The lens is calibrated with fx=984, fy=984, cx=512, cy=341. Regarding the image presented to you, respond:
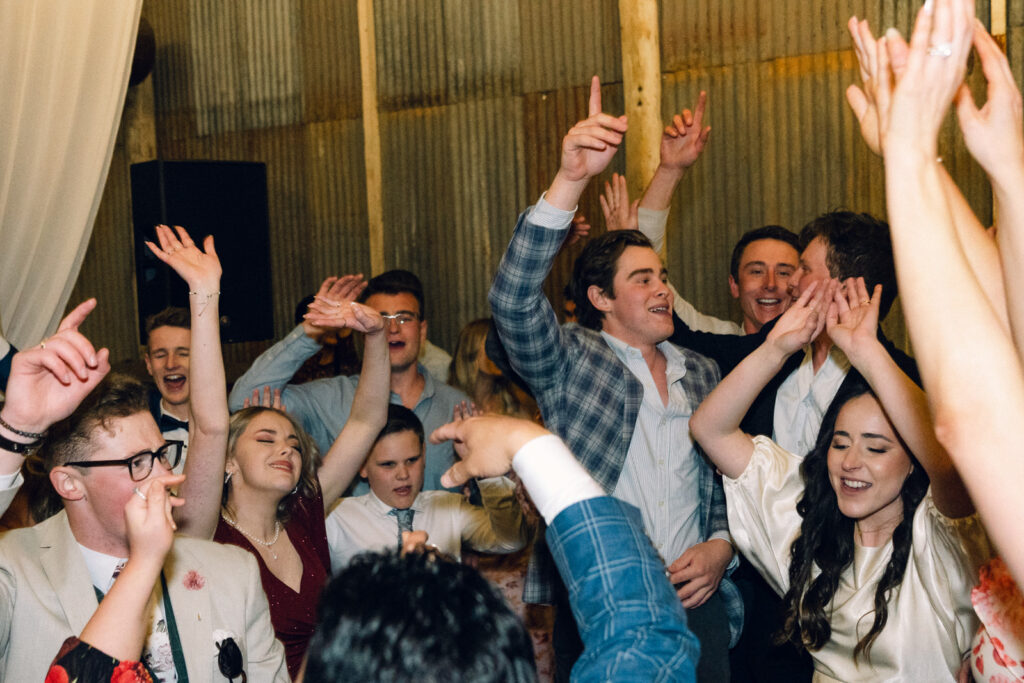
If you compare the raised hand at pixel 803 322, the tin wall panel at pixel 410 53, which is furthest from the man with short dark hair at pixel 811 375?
the tin wall panel at pixel 410 53

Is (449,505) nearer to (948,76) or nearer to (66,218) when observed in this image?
(66,218)

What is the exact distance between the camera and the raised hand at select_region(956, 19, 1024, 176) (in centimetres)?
102

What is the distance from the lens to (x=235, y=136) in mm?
6535

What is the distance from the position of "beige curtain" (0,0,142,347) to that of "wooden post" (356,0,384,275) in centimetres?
308

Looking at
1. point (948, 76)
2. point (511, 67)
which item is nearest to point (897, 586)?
point (948, 76)

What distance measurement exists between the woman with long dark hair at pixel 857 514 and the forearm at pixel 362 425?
79 cm

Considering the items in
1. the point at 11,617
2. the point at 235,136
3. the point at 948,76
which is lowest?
the point at 11,617

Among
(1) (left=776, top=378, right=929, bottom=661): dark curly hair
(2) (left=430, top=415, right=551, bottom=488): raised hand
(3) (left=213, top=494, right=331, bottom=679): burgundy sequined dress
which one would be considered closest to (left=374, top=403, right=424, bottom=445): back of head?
(3) (left=213, top=494, right=331, bottom=679): burgundy sequined dress

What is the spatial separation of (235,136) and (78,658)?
18.6 ft

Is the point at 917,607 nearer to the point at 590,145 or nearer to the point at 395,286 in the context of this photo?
the point at 590,145

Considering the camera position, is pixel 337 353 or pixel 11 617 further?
pixel 337 353

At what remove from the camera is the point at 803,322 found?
2193 mm

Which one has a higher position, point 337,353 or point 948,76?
point 948,76

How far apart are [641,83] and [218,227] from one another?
7.48 ft
